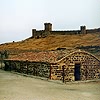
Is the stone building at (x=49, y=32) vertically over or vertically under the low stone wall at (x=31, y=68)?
over

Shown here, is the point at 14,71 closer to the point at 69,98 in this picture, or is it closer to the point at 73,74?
the point at 73,74

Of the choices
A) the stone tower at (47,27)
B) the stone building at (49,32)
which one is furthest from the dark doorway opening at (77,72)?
the stone tower at (47,27)

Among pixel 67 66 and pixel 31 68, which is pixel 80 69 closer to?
pixel 67 66

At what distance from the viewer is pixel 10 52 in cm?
4016

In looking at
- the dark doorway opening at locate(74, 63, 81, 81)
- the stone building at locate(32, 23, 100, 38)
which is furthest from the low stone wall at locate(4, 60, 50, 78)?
the stone building at locate(32, 23, 100, 38)

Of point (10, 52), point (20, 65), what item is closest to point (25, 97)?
point (20, 65)

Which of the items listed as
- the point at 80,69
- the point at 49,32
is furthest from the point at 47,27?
the point at 80,69

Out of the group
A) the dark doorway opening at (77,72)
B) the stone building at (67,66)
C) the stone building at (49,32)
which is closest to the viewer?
the stone building at (67,66)

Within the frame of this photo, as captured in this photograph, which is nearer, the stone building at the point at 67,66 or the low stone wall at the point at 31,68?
the stone building at the point at 67,66

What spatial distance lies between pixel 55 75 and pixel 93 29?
102ft

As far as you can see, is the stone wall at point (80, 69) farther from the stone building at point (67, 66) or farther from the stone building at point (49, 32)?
the stone building at point (49, 32)

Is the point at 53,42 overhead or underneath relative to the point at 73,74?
overhead

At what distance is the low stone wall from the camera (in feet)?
80.9

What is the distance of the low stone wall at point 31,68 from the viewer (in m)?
24.7
